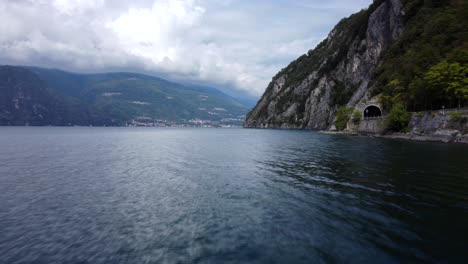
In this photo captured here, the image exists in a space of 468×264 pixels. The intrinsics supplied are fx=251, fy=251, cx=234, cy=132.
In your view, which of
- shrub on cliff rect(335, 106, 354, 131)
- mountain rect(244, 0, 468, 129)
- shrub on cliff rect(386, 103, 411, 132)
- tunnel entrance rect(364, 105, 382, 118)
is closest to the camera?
mountain rect(244, 0, 468, 129)

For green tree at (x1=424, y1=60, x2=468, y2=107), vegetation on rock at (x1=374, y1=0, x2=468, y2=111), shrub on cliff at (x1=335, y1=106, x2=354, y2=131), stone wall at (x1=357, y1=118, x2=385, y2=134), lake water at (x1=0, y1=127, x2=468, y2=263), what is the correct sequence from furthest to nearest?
shrub on cliff at (x1=335, y1=106, x2=354, y2=131), stone wall at (x1=357, y1=118, x2=385, y2=134), vegetation on rock at (x1=374, y1=0, x2=468, y2=111), green tree at (x1=424, y1=60, x2=468, y2=107), lake water at (x1=0, y1=127, x2=468, y2=263)

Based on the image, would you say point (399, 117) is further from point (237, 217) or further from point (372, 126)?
point (237, 217)

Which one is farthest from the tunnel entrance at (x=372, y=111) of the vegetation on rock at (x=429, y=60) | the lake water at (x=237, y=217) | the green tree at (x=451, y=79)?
the lake water at (x=237, y=217)

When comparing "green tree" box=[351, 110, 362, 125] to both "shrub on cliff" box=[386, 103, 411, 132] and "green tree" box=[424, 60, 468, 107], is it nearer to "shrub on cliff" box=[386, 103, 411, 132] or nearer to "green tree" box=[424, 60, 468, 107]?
"shrub on cliff" box=[386, 103, 411, 132]

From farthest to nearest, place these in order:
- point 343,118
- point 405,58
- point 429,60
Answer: point 343,118 → point 405,58 → point 429,60

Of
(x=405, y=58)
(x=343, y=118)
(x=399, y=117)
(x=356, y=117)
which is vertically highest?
(x=405, y=58)

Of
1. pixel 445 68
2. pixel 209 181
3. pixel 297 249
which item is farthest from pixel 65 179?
pixel 445 68

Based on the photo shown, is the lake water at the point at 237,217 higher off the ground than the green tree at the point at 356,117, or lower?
lower

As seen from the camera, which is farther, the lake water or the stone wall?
the stone wall

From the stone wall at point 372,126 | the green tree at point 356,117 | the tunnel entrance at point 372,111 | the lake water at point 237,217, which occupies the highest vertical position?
the tunnel entrance at point 372,111

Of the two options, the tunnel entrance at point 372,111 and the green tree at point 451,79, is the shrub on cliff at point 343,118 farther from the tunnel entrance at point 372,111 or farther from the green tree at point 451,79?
the green tree at point 451,79

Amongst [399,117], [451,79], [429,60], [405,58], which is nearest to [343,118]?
[405,58]

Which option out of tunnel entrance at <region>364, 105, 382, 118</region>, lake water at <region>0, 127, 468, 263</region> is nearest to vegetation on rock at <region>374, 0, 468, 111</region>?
tunnel entrance at <region>364, 105, 382, 118</region>

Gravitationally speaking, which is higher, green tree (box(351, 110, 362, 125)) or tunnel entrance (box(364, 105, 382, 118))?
tunnel entrance (box(364, 105, 382, 118))
